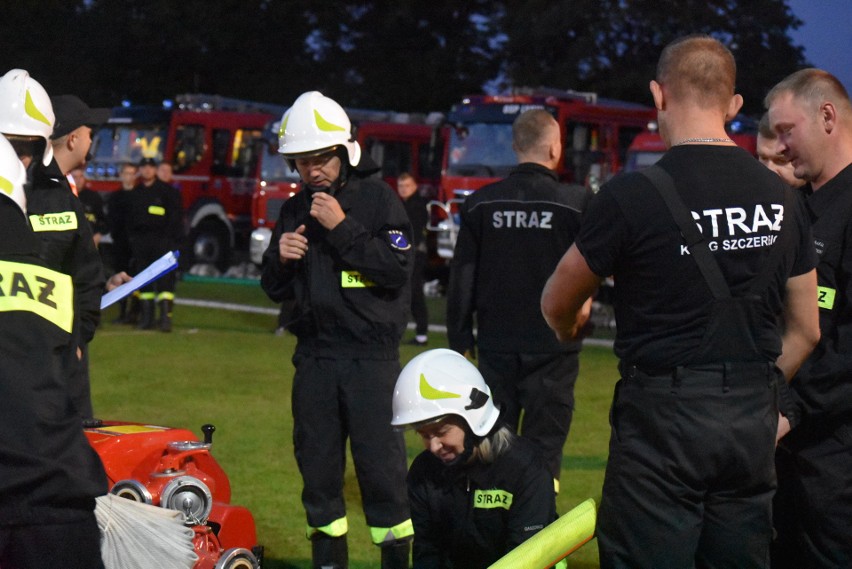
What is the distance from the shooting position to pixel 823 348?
441 cm

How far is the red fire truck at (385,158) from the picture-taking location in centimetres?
2531

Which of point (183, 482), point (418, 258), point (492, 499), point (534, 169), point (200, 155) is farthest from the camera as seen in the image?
point (200, 155)

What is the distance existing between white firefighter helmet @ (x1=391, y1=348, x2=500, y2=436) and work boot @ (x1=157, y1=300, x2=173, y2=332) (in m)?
11.6

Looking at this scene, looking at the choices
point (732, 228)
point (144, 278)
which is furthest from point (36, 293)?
point (144, 278)

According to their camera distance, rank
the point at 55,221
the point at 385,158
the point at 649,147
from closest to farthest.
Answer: the point at 55,221, the point at 649,147, the point at 385,158

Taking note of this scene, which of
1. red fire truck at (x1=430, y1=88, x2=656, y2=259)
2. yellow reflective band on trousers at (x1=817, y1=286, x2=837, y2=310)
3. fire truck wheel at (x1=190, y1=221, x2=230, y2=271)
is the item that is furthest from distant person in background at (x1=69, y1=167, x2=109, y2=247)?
yellow reflective band on trousers at (x1=817, y1=286, x2=837, y2=310)

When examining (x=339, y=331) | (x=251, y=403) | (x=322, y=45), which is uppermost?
(x=322, y=45)

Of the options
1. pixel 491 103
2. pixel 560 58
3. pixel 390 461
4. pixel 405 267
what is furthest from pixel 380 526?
pixel 560 58

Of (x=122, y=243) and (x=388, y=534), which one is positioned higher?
(x=122, y=243)

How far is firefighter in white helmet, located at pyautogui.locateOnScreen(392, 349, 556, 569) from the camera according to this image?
466 cm

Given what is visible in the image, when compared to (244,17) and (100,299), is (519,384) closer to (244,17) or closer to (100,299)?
(100,299)

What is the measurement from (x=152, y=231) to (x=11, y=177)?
12.9m

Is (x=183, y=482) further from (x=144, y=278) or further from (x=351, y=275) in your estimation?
(x=351, y=275)

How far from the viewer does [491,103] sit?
73.7 feet
